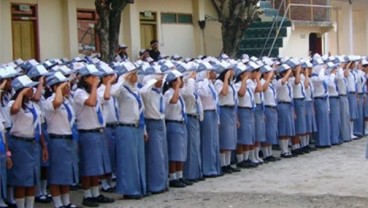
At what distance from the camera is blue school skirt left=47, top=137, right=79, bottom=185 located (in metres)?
10.0

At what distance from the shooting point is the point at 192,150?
1248 centimetres

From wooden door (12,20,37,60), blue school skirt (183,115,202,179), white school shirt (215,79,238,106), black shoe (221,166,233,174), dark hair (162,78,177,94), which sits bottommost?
black shoe (221,166,233,174)

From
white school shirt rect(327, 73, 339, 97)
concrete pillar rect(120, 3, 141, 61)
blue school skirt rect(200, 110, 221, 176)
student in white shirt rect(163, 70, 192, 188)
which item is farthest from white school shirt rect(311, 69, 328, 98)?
concrete pillar rect(120, 3, 141, 61)

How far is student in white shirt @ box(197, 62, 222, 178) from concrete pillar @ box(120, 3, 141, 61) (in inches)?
367

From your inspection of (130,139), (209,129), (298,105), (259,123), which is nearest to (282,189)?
(209,129)

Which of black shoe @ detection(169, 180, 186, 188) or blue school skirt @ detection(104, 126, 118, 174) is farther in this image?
black shoe @ detection(169, 180, 186, 188)

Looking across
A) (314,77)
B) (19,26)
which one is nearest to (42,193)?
(314,77)

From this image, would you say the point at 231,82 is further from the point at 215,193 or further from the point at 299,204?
the point at 299,204

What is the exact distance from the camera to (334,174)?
41.4ft

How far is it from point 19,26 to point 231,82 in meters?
7.94

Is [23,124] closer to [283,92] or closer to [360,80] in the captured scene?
[283,92]

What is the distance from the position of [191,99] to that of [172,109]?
22.5 inches

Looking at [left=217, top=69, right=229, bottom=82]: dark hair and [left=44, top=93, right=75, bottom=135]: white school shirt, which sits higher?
[left=217, top=69, right=229, bottom=82]: dark hair

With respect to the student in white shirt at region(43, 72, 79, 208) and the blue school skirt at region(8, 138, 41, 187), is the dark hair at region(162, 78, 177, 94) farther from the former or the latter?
the blue school skirt at region(8, 138, 41, 187)
